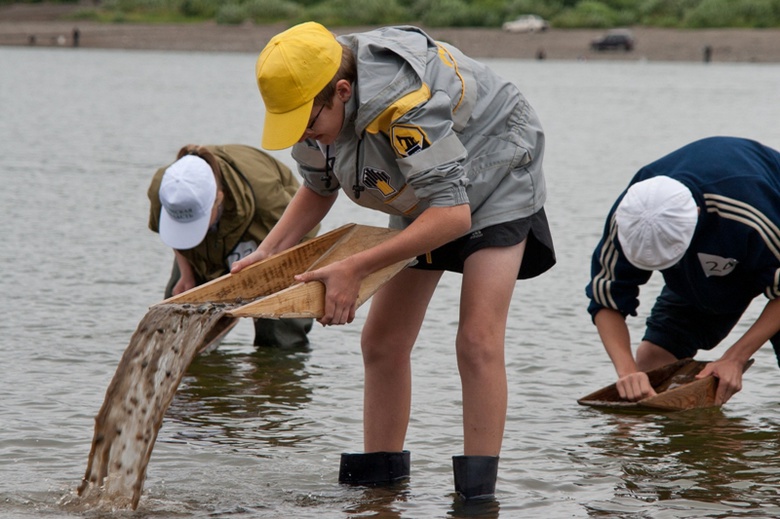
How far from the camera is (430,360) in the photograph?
697 cm

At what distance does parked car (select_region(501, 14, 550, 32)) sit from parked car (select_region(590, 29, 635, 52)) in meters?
4.99

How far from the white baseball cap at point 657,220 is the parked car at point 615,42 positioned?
54201mm

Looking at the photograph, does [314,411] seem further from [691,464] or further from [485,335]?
[485,335]

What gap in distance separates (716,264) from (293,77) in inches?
85.9

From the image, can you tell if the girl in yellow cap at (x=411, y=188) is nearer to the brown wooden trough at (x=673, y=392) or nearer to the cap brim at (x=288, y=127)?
the cap brim at (x=288, y=127)

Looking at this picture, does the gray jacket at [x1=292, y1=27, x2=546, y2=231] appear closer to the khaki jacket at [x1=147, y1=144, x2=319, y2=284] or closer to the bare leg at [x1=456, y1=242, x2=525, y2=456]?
the bare leg at [x1=456, y1=242, x2=525, y2=456]

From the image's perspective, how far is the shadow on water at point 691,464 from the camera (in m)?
4.62

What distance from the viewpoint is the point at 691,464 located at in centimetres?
516

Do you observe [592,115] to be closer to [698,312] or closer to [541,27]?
[698,312]

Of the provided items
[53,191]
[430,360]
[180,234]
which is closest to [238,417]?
[180,234]

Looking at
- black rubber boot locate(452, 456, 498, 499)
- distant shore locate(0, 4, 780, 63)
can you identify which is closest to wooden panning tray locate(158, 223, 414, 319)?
black rubber boot locate(452, 456, 498, 499)

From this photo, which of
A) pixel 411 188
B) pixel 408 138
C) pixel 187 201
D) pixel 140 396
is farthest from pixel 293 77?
pixel 187 201

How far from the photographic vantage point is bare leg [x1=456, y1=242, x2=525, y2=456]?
13.3 ft

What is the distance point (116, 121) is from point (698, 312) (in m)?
19.8
